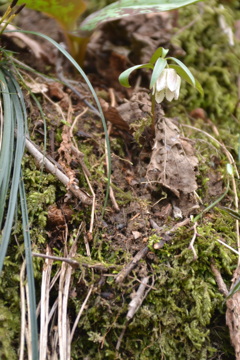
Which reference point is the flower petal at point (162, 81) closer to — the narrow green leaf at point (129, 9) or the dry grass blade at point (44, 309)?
the narrow green leaf at point (129, 9)

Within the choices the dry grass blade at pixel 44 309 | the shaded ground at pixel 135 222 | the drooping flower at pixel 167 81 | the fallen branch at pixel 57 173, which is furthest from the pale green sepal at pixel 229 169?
the dry grass blade at pixel 44 309

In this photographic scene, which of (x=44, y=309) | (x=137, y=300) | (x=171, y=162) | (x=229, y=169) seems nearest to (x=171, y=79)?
(x=171, y=162)

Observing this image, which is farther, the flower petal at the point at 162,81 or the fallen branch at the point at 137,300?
the flower petal at the point at 162,81

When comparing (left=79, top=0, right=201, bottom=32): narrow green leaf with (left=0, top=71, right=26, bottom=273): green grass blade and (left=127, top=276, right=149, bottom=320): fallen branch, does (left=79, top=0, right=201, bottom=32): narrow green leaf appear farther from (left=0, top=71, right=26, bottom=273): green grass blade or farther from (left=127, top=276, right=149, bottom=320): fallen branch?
(left=127, top=276, right=149, bottom=320): fallen branch

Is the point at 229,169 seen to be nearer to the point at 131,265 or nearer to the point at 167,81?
the point at 167,81

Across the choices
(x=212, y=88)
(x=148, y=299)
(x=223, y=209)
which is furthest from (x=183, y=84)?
(x=148, y=299)
